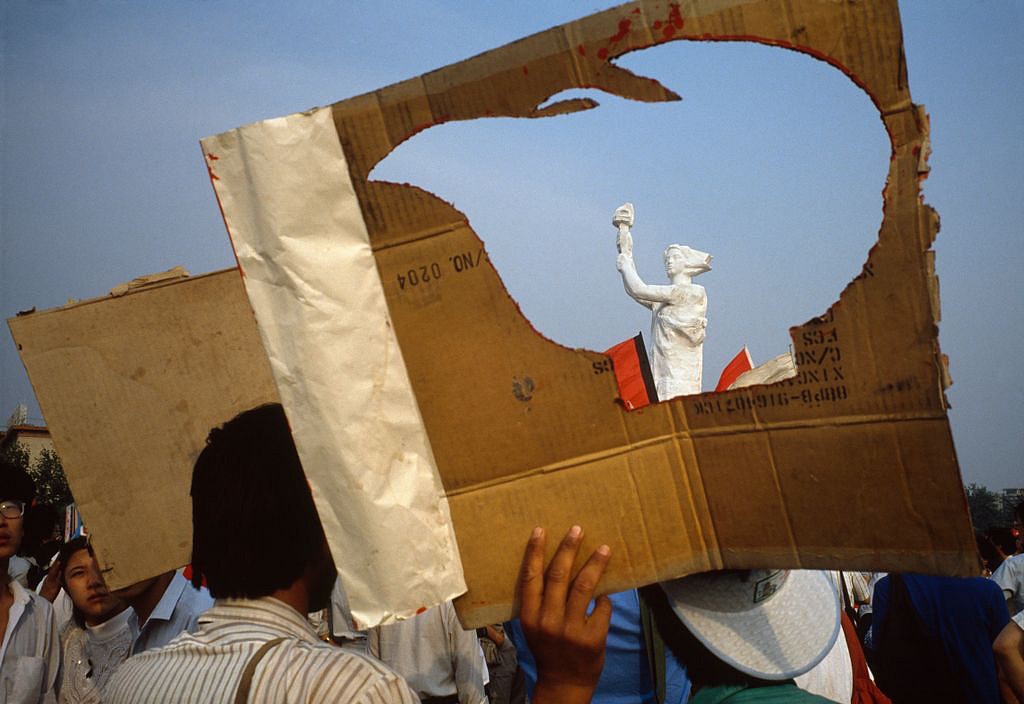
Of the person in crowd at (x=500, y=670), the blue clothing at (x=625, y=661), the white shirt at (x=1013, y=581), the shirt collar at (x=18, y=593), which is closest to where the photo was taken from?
the blue clothing at (x=625, y=661)

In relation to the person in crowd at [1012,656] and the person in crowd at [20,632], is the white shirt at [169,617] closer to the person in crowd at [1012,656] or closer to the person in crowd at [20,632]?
the person in crowd at [20,632]

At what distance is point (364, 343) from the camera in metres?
1.44

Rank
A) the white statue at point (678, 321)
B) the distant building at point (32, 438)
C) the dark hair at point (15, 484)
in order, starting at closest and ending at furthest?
the dark hair at point (15, 484), the white statue at point (678, 321), the distant building at point (32, 438)

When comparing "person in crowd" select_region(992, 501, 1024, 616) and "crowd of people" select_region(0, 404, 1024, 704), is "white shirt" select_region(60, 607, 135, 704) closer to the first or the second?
"crowd of people" select_region(0, 404, 1024, 704)

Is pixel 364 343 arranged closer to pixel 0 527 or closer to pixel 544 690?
pixel 544 690

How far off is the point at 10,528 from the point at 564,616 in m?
3.12

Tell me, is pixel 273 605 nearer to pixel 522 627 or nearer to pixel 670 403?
pixel 522 627

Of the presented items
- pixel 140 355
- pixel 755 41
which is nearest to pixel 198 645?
pixel 140 355

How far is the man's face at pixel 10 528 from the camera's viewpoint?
365 cm

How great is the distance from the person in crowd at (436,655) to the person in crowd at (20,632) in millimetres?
1527

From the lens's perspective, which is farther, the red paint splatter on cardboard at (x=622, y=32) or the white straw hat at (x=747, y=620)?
the white straw hat at (x=747, y=620)

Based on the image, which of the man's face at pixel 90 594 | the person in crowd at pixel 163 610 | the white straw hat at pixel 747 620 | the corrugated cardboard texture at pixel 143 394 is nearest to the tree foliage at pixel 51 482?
the man's face at pixel 90 594

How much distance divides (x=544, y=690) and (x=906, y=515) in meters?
0.66

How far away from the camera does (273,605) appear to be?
65.4 inches
